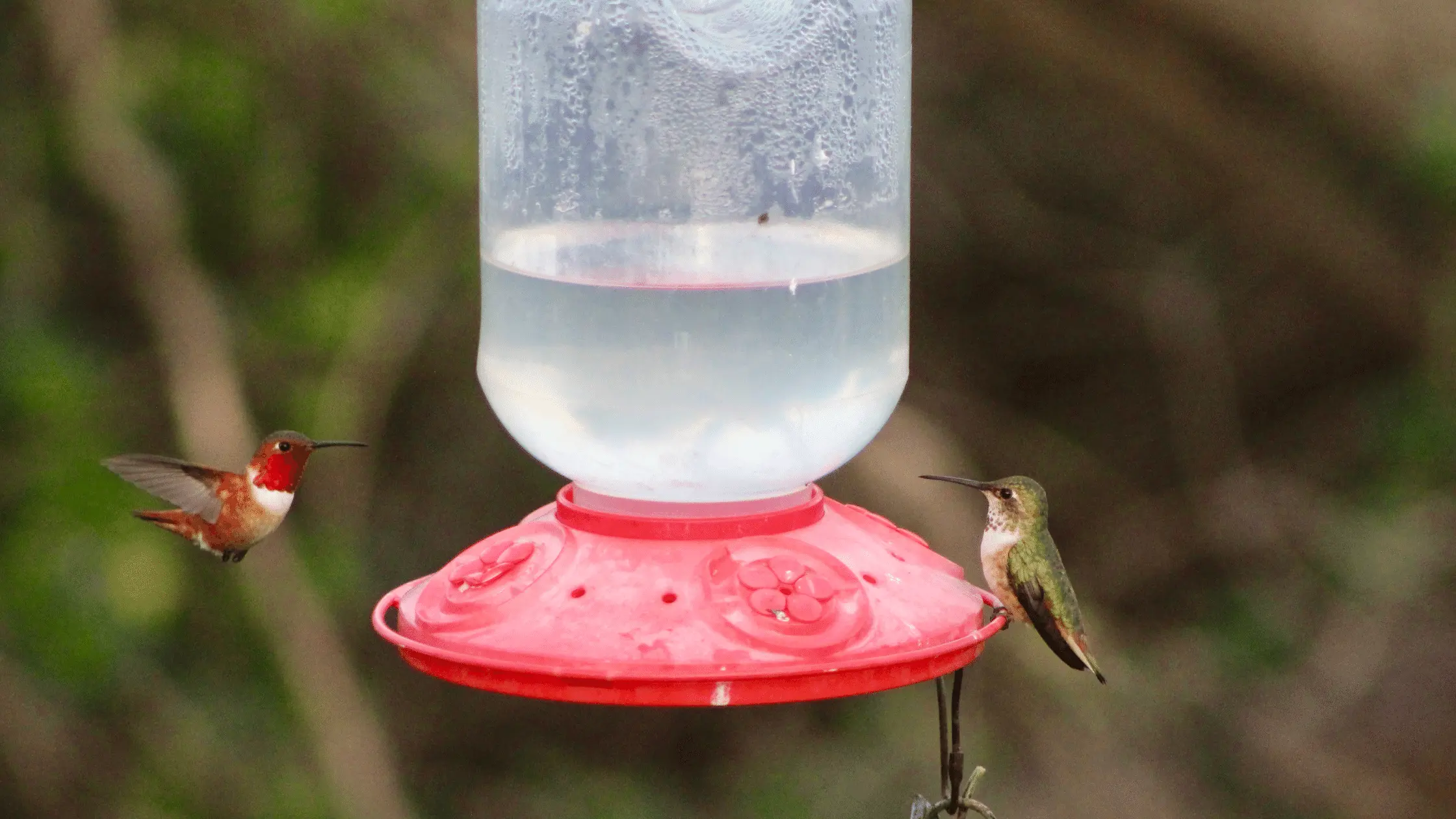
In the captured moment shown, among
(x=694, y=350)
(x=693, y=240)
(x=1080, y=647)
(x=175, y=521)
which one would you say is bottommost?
(x=1080, y=647)

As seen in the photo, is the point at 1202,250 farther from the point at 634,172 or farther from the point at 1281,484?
the point at 634,172

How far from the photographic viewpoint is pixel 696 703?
221cm

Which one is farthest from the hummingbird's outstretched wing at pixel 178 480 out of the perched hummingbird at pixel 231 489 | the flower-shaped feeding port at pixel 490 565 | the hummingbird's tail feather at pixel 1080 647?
the hummingbird's tail feather at pixel 1080 647

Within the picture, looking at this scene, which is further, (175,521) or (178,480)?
(175,521)

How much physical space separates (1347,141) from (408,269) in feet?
Result: 8.97

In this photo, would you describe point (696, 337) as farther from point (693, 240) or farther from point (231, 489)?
point (231, 489)

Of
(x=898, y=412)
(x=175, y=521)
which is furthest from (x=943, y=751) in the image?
(x=898, y=412)

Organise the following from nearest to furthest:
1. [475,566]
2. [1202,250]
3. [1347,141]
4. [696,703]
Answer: [696,703] → [475,566] → [1347,141] → [1202,250]

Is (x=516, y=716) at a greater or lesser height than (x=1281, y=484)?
lesser

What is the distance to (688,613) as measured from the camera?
233 cm

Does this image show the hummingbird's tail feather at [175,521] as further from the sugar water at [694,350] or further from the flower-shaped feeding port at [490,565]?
the flower-shaped feeding port at [490,565]

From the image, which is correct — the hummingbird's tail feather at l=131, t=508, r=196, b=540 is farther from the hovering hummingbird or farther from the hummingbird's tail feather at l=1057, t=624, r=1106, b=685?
the hummingbird's tail feather at l=1057, t=624, r=1106, b=685

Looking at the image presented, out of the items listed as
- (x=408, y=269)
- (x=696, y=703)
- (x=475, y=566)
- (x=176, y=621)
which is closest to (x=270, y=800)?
(x=176, y=621)

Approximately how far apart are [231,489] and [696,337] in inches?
49.4
